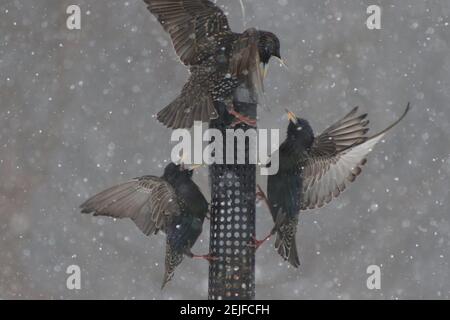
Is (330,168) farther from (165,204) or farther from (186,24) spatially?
(186,24)

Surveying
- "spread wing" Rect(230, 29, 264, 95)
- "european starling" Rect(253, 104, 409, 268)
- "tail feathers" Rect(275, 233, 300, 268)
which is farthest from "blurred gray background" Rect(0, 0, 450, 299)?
"spread wing" Rect(230, 29, 264, 95)

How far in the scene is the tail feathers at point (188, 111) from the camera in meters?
2.45

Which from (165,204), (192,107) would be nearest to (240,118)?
(192,107)

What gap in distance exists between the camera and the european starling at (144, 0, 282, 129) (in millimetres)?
2418

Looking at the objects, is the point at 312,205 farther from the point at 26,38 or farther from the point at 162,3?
the point at 26,38

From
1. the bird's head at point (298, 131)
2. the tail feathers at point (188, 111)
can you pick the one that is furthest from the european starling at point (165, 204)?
the bird's head at point (298, 131)

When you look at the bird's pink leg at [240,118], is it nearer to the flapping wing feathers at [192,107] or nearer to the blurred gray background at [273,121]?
the flapping wing feathers at [192,107]

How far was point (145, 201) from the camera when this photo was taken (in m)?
2.63

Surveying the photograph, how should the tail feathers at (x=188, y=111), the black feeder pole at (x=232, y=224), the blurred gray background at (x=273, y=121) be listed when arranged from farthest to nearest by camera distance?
the blurred gray background at (x=273, y=121)
the black feeder pole at (x=232, y=224)
the tail feathers at (x=188, y=111)

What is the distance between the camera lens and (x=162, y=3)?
2.53m

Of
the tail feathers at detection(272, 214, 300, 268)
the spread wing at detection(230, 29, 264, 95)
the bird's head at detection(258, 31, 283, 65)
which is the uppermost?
the bird's head at detection(258, 31, 283, 65)

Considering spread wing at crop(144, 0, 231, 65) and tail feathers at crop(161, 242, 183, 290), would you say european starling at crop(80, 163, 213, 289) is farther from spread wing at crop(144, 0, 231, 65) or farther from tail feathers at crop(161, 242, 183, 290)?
spread wing at crop(144, 0, 231, 65)

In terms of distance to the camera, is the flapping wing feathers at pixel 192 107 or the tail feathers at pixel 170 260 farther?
the tail feathers at pixel 170 260

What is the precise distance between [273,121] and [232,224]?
3.72 m
